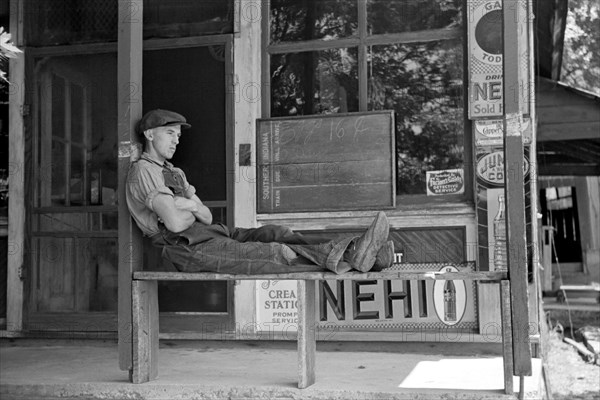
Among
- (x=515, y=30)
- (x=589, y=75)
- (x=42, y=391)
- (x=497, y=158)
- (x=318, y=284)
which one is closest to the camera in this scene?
(x=515, y=30)

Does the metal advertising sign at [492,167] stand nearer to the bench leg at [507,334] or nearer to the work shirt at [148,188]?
the bench leg at [507,334]

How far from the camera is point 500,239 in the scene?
19.7ft

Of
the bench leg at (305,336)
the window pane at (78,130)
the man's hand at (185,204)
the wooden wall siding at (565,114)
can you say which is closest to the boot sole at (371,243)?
the bench leg at (305,336)

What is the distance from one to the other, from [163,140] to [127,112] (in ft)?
1.01

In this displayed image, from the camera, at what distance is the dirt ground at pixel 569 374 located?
23.5ft

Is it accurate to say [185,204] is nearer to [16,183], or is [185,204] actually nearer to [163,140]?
[163,140]

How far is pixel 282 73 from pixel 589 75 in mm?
6963

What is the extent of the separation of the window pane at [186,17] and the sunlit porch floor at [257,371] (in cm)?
277

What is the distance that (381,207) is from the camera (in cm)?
625

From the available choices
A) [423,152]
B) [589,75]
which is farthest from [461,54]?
[589,75]

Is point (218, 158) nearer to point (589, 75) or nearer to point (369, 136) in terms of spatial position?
point (369, 136)

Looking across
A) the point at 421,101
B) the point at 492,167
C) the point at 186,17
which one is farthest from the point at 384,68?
the point at 186,17

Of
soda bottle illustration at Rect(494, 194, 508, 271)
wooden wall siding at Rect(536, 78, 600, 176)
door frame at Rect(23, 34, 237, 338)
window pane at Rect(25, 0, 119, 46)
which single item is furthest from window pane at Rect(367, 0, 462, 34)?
wooden wall siding at Rect(536, 78, 600, 176)

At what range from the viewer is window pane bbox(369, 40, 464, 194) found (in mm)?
6254
